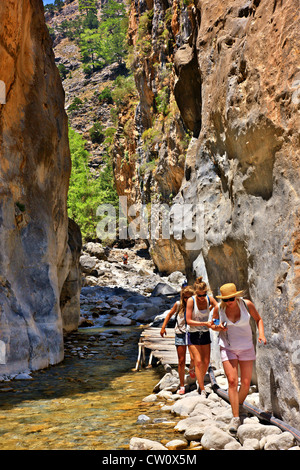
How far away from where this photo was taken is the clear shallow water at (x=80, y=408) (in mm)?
4668

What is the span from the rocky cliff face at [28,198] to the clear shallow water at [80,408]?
791mm

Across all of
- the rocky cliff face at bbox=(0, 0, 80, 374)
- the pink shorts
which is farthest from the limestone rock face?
the rocky cliff face at bbox=(0, 0, 80, 374)

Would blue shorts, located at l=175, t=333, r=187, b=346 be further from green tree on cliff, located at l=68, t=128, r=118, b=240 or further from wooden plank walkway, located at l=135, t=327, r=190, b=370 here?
green tree on cliff, located at l=68, t=128, r=118, b=240

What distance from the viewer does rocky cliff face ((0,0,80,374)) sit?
27.7ft

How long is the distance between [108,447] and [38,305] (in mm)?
5448

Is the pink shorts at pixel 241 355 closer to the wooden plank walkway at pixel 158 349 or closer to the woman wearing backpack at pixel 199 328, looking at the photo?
the woman wearing backpack at pixel 199 328

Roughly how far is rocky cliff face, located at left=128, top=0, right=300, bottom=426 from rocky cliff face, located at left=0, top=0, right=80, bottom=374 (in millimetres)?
3948

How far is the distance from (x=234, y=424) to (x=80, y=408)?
2551mm

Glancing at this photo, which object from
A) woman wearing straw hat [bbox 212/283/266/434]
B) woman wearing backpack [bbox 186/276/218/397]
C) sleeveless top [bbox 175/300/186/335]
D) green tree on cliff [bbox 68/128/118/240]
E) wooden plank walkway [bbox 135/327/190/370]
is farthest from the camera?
green tree on cliff [bbox 68/128/118/240]

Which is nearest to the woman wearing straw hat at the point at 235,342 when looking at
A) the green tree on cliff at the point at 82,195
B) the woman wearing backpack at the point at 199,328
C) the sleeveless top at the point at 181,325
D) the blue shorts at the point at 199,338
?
the woman wearing backpack at the point at 199,328

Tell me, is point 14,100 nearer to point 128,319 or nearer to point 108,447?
point 108,447

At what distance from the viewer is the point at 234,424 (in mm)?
4402

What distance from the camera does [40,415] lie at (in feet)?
18.7
